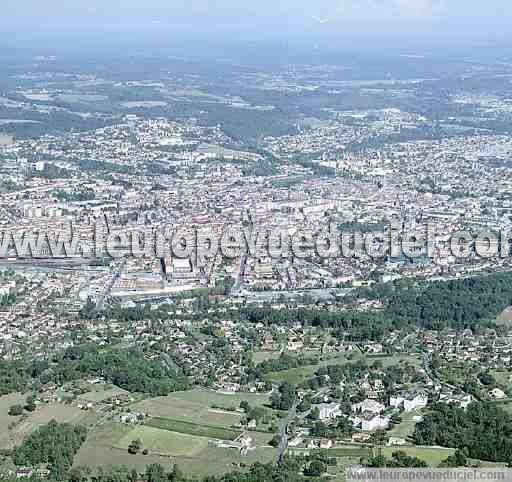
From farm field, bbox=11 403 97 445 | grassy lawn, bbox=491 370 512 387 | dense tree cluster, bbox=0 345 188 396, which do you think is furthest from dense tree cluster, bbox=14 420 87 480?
grassy lawn, bbox=491 370 512 387

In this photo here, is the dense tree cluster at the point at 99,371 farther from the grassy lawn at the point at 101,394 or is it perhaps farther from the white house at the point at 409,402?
the white house at the point at 409,402

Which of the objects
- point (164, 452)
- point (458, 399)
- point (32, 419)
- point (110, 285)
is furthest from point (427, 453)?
point (110, 285)

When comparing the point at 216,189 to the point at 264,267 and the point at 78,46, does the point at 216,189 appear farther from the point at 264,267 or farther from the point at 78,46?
the point at 78,46

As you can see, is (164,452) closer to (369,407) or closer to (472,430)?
(369,407)

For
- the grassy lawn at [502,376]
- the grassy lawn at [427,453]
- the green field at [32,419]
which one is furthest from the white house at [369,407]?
the green field at [32,419]

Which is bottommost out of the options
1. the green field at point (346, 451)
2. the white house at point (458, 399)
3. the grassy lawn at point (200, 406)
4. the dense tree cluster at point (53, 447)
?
the grassy lawn at point (200, 406)

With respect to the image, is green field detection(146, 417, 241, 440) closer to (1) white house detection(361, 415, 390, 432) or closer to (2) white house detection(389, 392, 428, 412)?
A: (1) white house detection(361, 415, 390, 432)

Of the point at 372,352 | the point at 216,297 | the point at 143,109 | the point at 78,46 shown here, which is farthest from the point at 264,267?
the point at 78,46
